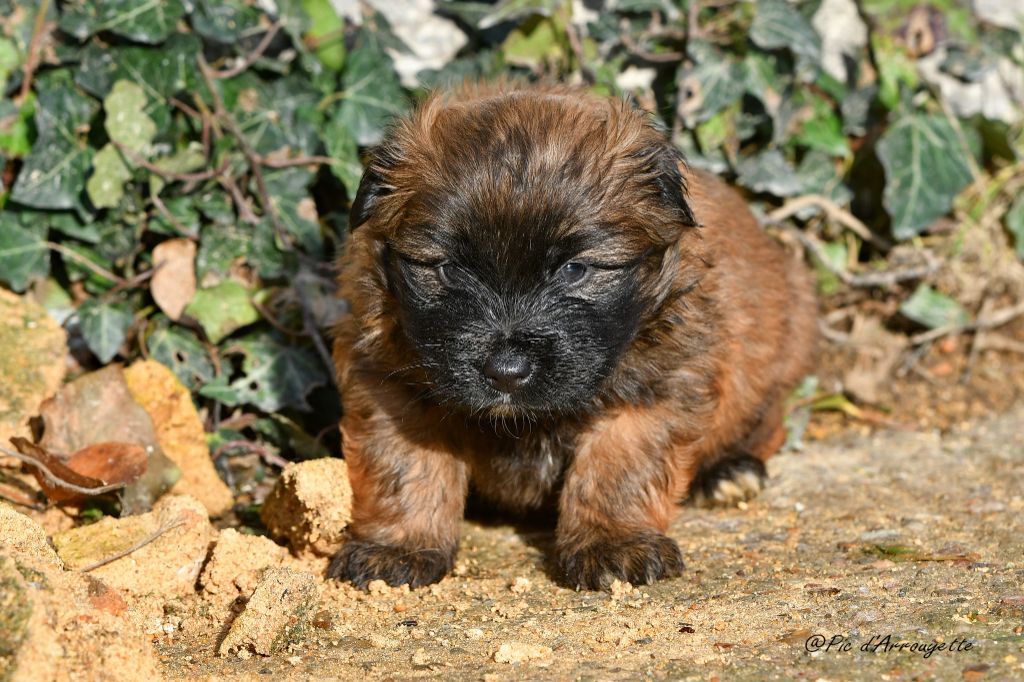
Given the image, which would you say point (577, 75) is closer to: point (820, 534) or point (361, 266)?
point (361, 266)

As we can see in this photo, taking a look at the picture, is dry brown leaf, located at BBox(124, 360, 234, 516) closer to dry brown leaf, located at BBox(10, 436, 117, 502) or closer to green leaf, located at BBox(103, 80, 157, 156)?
dry brown leaf, located at BBox(10, 436, 117, 502)

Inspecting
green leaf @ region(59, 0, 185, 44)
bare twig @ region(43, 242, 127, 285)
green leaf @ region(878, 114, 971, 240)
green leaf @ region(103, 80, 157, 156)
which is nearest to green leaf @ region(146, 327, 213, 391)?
bare twig @ region(43, 242, 127, 285)

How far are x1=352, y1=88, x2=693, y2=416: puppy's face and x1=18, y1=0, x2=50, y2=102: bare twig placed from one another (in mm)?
2176

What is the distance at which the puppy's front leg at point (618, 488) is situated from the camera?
389 cm

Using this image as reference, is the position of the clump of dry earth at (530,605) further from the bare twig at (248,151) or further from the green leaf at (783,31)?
the green leaf at (783,31)

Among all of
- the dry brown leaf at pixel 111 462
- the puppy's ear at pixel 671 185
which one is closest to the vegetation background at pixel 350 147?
the dry brown leaf at pixel 111 462

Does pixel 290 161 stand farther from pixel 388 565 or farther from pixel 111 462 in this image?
pixel 388 565

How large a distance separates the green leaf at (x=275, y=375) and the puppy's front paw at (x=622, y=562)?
5.72 ft

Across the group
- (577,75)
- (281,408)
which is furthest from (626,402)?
(577,75)

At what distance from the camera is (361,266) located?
403 cm

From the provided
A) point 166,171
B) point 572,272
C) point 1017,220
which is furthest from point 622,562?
point 1017,220

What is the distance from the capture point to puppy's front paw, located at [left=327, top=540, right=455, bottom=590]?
150 inches

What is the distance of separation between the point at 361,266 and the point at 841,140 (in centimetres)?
322

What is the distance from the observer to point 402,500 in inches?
157
